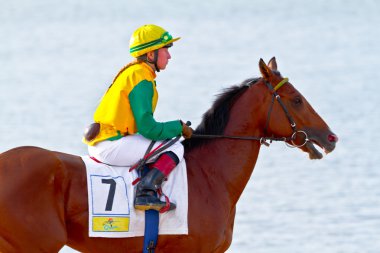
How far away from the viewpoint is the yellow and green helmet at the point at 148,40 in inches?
282

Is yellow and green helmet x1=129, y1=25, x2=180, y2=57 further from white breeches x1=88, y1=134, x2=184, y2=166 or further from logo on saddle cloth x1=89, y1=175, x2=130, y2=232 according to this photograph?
logo on saddle cloth x1=89, y1=175, x2=130, y2=232

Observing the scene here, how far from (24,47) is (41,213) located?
25.9 m

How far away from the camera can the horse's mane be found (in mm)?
7445

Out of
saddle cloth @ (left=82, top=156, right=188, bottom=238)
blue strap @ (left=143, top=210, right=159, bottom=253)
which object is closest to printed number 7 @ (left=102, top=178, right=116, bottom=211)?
saddle cloth @ (left=82, top=156, right=188, bottom=238)

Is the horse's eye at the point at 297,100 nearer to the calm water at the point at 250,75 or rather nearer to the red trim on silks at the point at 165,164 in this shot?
the red trim on silks at the point at 165,164

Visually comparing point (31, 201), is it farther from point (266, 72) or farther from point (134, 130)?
point (266, 72)

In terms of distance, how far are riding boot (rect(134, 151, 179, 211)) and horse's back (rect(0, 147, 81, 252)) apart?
1.71ft

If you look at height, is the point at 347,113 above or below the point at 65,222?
above

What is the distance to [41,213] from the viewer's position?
6.56 m

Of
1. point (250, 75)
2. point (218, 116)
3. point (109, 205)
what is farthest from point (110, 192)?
point (250, 75)

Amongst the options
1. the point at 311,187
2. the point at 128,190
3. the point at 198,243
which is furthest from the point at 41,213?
the point at 311,187

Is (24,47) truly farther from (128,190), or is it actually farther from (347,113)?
(128,190)

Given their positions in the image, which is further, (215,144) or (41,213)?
(215,144)

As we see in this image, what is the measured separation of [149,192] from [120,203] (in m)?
0.21
